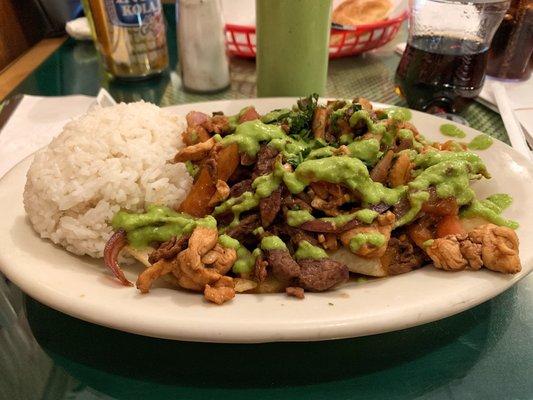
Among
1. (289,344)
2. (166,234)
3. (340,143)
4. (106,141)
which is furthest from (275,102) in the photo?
(289,344)

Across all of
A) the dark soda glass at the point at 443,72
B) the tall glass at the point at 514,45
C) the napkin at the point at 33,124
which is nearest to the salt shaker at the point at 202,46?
the napkin at the point at 33,124

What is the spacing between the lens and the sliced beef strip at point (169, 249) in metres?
1.27

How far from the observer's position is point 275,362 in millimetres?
1220

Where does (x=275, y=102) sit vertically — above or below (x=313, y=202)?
below

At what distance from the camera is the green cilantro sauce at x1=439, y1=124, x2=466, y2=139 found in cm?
186

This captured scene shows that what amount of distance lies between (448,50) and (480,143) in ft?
2.58

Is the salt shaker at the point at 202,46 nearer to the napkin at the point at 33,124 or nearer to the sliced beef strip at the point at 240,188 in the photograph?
the napkin at the point at 33,124

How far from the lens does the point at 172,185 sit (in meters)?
1.57

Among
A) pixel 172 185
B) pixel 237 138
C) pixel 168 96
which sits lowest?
pixel 168 96

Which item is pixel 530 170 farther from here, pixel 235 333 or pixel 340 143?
pixel 235 333

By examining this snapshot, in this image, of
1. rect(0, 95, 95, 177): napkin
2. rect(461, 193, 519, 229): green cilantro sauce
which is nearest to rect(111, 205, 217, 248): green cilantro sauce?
rect(461, 193, 519, 229): green cilantro sauce

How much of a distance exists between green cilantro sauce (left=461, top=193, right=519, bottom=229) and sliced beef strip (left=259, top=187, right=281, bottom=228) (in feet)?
1.81

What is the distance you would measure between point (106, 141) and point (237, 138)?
1.49 feet

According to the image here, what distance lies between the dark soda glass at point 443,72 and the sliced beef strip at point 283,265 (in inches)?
60.8
